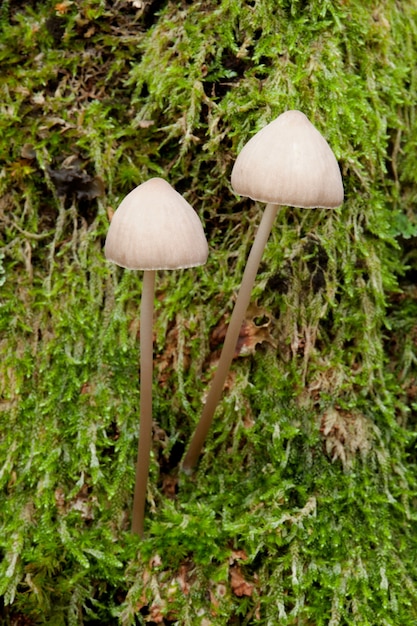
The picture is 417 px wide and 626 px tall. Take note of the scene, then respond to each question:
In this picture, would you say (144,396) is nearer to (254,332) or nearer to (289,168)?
(254,332)

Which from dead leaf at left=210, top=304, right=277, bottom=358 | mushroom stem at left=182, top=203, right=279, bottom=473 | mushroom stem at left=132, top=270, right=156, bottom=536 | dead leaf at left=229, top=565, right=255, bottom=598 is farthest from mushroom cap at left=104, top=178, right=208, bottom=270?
dead leaf at left=229, top=565, right=255, bottom=598

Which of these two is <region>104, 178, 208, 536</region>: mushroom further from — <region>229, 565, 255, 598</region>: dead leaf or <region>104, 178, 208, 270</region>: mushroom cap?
<region>229, 565, 255, 598</region>: dead leaf

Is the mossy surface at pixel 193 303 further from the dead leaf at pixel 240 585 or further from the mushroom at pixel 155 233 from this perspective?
the mushroom at pixel 155 233

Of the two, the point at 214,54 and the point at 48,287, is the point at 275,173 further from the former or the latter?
the point at 48,287

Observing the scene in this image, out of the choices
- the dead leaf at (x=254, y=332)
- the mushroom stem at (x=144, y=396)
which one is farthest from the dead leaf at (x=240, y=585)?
the dead leaf at (x=254, y=332)

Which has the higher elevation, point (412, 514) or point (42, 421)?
point (42, 421)

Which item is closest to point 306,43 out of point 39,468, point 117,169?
point 117,169

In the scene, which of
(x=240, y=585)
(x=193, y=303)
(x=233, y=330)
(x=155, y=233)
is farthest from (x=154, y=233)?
(x=240, y=585)
